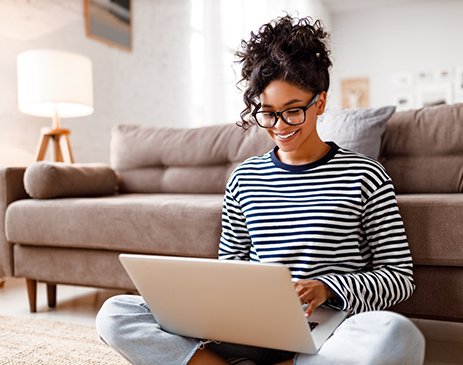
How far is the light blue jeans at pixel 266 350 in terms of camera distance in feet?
2.24

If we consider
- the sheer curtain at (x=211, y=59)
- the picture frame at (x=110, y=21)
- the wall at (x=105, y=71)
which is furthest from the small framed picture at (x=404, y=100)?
the picture frame at (x=110, y=21)

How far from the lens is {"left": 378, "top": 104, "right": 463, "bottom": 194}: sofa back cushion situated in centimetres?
152

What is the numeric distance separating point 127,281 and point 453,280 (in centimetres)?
100

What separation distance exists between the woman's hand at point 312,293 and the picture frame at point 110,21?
2640 mm

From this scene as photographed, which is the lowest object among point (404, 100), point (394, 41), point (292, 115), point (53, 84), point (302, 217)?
point (302, 217)

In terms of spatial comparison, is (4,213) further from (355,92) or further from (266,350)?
(355,92)

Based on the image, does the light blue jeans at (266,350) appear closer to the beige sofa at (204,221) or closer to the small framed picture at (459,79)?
the beige sofa at (204,221)

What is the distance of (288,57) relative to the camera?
3.02 ft

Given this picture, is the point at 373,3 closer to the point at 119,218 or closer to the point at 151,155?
the point at 151,155

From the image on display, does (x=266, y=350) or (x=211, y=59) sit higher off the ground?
(x=211, y=59)

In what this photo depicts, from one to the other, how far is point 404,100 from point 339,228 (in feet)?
16.5

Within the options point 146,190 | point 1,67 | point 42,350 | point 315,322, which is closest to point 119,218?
point 42,350

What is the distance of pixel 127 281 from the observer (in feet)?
5.11

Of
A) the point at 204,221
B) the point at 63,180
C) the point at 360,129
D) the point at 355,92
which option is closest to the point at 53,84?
the point at 63,180
